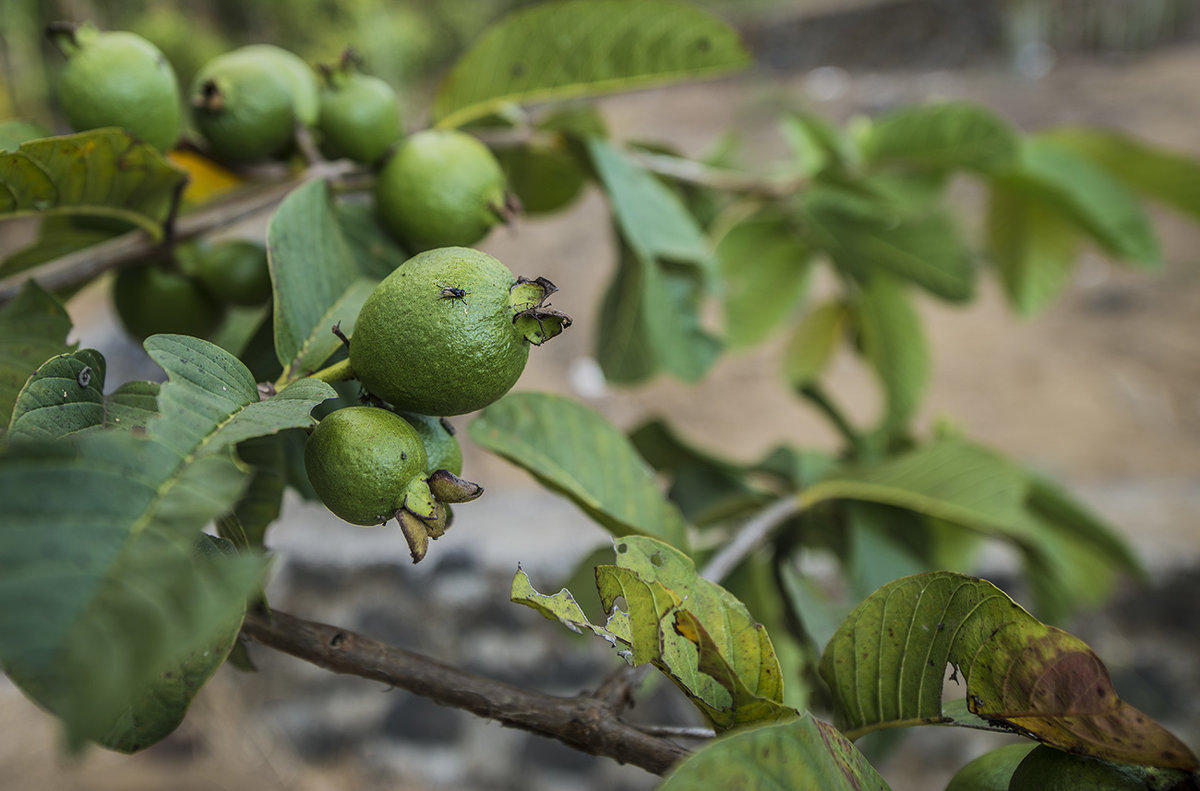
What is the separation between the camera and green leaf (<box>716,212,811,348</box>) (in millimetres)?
1218

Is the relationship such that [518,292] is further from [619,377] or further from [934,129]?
[934,129]

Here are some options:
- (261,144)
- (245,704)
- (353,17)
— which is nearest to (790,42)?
(353,17)

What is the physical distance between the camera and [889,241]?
1124 millimetres

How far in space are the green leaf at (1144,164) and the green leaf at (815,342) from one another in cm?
41

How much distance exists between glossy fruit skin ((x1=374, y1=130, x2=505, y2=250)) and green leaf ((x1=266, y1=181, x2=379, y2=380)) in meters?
0.05

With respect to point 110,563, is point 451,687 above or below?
below

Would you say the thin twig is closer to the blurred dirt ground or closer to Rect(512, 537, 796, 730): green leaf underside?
Rect(512, 537, 796, 730): green leaf underside

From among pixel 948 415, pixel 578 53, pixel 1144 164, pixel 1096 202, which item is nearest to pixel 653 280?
pixel 578 53

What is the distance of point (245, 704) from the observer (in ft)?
8.70

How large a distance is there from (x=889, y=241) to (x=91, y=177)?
0.94m

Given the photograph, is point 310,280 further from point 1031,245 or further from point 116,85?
point 1031,245

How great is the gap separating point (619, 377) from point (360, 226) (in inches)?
18.6

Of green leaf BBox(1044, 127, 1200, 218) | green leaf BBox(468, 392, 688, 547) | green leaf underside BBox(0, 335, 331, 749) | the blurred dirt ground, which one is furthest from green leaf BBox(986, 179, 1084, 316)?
green leaf underside BBox(0, 335, 331, 749)

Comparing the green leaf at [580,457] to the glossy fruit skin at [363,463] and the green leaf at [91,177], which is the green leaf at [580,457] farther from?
the green leaf at [91,177]
